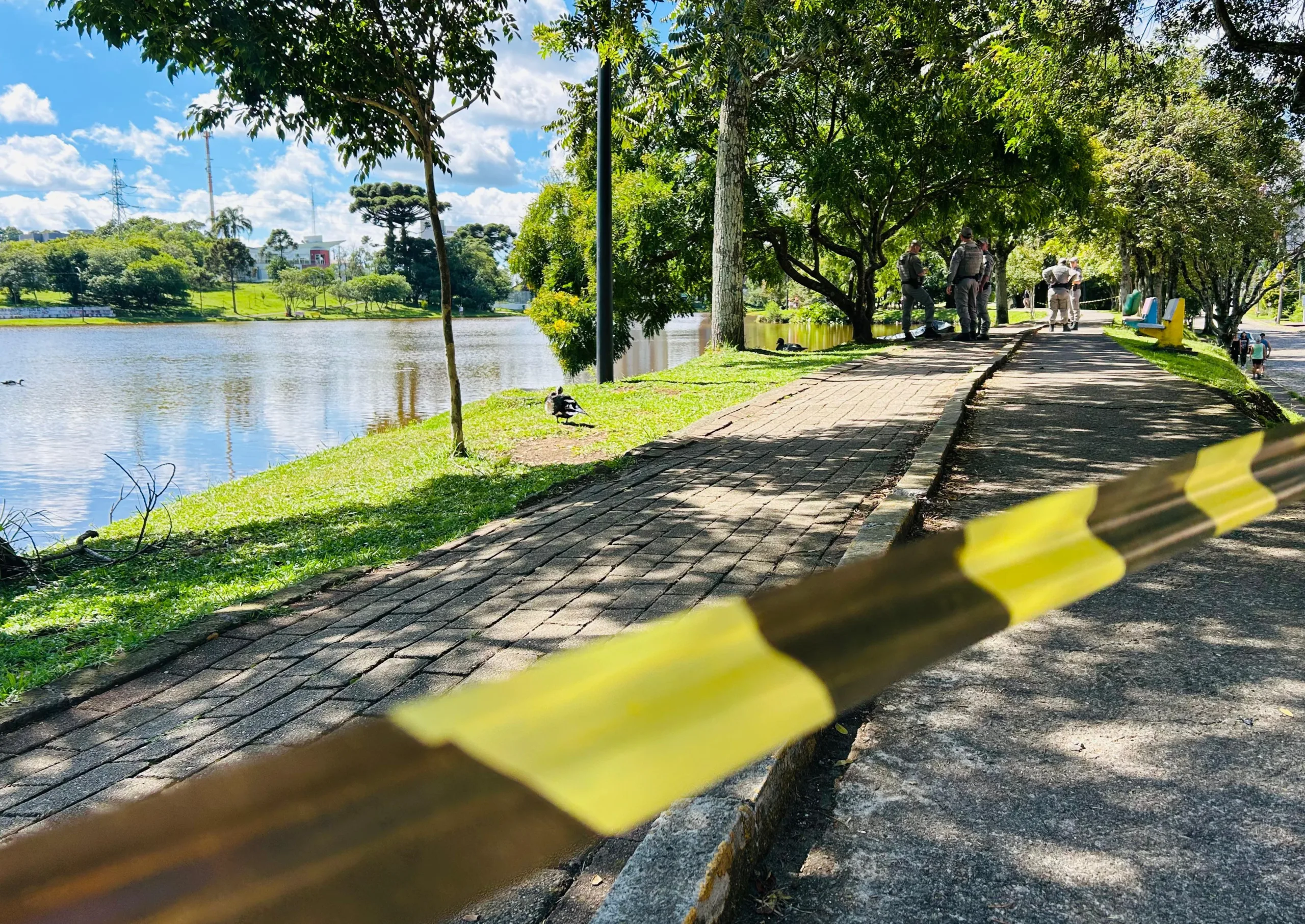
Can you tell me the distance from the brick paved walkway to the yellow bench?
49.0 feet

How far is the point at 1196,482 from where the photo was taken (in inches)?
71.3

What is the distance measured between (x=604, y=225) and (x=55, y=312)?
88.8 meters

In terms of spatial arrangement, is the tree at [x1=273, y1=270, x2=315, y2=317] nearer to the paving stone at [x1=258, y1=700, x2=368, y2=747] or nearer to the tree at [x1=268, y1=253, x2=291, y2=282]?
the tree at [x1=268, y1=253, x2=291, y2=282]

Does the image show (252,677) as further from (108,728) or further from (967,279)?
(967,279)

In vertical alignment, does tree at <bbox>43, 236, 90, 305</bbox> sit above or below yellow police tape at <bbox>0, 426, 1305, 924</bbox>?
above

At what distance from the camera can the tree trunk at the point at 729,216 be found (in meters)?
17.0

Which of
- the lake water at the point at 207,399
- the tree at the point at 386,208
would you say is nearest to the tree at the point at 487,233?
the tree at the point at 386,208

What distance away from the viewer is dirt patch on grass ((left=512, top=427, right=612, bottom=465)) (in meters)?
8.07

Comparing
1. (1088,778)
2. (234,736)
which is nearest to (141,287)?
(234,736)

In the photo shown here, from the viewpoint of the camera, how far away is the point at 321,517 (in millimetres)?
7008

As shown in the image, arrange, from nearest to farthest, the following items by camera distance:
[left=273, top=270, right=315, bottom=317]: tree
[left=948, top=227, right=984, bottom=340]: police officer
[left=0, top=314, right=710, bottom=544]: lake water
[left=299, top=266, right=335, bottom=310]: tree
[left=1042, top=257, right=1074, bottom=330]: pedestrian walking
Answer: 1. [left=0, top=314, right=710, bottom=544]: lake water
2. [left=948, top=227, right=984, bottom=340]: police officer
3. [left=1042, top=257, right=1074, bottom=330]: pedestrian walking
4. [left=273, top=270, right=315, bottom=317]: tree
5. [left=299, top=266, right=335, bottom=310]: tree

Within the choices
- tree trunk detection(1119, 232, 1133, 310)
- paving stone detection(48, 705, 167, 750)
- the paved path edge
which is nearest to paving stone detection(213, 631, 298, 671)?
the paved path edge

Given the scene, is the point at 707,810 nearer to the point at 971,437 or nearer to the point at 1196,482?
the point at 1196,482

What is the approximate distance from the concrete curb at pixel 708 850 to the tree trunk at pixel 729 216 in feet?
51.3
